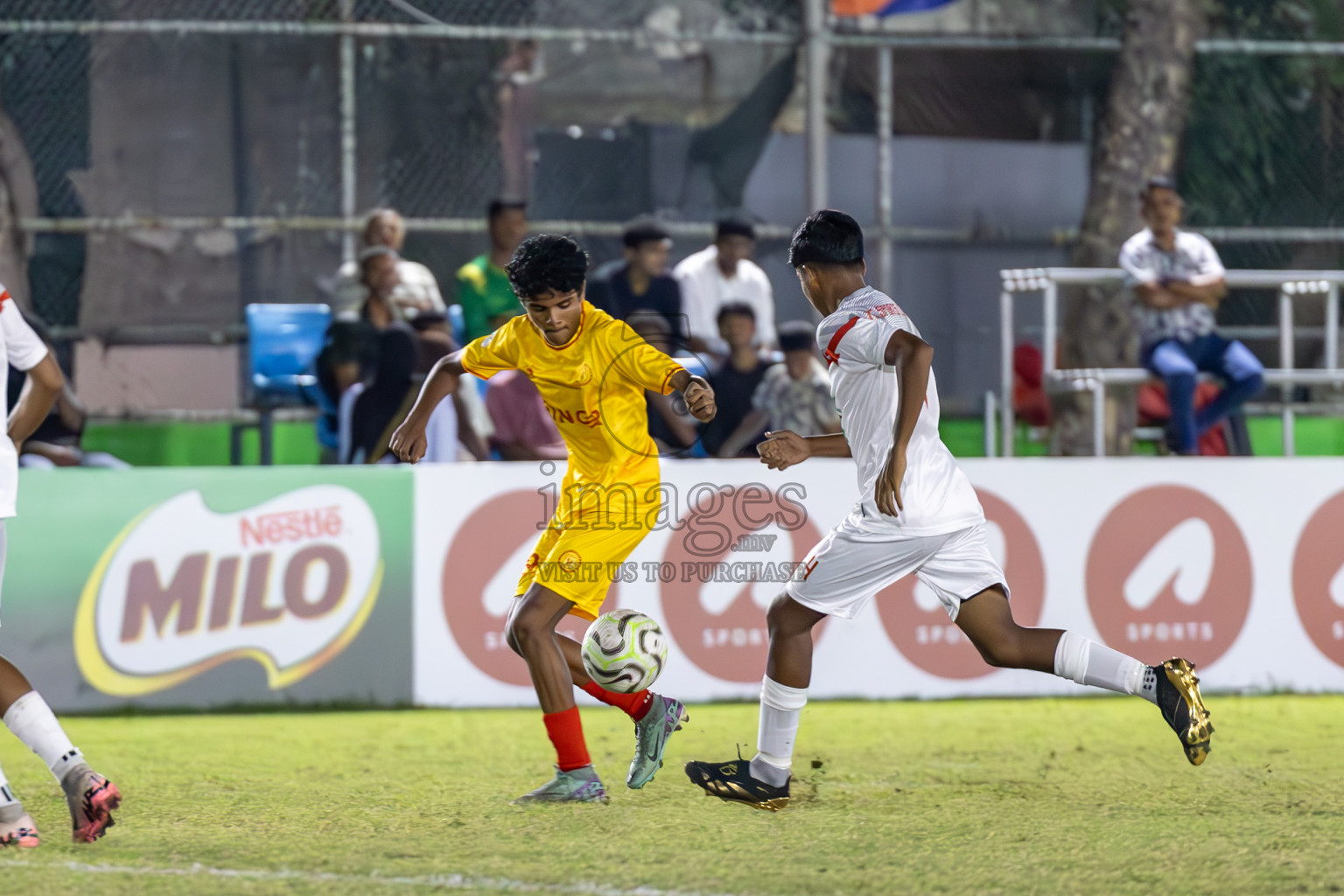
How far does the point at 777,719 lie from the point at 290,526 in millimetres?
3971

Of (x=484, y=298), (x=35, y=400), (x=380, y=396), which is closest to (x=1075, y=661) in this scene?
(x=35, y=400)

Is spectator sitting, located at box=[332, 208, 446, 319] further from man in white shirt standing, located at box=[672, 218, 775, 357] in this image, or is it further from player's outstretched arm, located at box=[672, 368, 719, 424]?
player's outstretched arm, located at box=[672, 368, 719, 424]

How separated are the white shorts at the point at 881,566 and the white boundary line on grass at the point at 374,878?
55.5 inches

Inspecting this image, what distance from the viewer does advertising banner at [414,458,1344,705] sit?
917cm

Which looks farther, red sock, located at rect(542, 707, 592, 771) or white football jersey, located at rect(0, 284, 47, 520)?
red sock, located at rect(542, 707, 592, 771)

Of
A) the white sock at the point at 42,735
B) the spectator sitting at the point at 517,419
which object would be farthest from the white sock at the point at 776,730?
the spectator sitting at the point at 517,419

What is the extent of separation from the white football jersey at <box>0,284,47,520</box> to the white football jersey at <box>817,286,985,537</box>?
2.58 meters

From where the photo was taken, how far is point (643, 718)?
638 centimetres

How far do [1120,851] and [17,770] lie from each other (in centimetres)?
445

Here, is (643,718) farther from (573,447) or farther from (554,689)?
(573,447)

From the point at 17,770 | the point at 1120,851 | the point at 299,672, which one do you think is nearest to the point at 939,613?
the point at 299,672

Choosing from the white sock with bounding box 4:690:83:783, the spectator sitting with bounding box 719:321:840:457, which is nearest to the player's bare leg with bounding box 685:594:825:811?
the white sock with bounding box 4:690:83:783

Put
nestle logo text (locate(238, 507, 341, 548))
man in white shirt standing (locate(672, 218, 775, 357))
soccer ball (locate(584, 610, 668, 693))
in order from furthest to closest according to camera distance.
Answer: man in white shirt standing (locate(672, 218, 775, 357))
nestle logo text (locate(238, 507, 341, 548))
soccer ball (locate(584, 610, 668, 693))

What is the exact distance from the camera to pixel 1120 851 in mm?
5297
